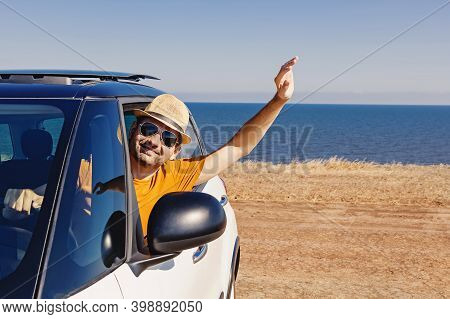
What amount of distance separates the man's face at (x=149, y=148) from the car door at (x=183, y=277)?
0.16 meters

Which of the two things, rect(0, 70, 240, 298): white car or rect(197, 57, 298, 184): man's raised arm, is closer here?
rect(0, 70, 240, 298): white car

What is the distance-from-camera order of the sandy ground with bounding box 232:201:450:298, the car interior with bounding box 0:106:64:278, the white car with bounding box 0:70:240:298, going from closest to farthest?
the white car with bounding box 0:70:240:298 → the car interior with bounding box 0:106:64:278 → the sandy ground with bounding box 232:201:450:298

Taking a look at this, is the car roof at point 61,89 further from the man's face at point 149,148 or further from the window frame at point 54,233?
the man's face at point 149,148

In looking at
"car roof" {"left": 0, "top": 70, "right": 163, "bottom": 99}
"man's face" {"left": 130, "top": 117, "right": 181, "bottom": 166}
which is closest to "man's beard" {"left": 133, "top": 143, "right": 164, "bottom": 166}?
"man's face" {"left": 130, "top": 117, "right": 181, "bottom": 166}

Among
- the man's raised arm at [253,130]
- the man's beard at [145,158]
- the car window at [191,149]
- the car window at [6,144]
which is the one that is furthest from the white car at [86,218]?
the car window at [191,149]

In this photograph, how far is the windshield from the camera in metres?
1.99

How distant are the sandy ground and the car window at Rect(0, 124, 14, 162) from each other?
289 cm

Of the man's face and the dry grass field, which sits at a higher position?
the man's face

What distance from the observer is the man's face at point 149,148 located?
3141 mm

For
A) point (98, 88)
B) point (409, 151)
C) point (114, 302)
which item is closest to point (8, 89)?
point (98, 88)

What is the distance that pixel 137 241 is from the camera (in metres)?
2.49

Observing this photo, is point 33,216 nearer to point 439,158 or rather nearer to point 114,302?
point 114,302

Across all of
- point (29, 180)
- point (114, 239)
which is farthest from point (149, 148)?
point (114, 239)

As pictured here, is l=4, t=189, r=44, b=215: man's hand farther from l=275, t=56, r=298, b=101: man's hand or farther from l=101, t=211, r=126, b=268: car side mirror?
l=275, t=56, r=298, b=101: man's hand
